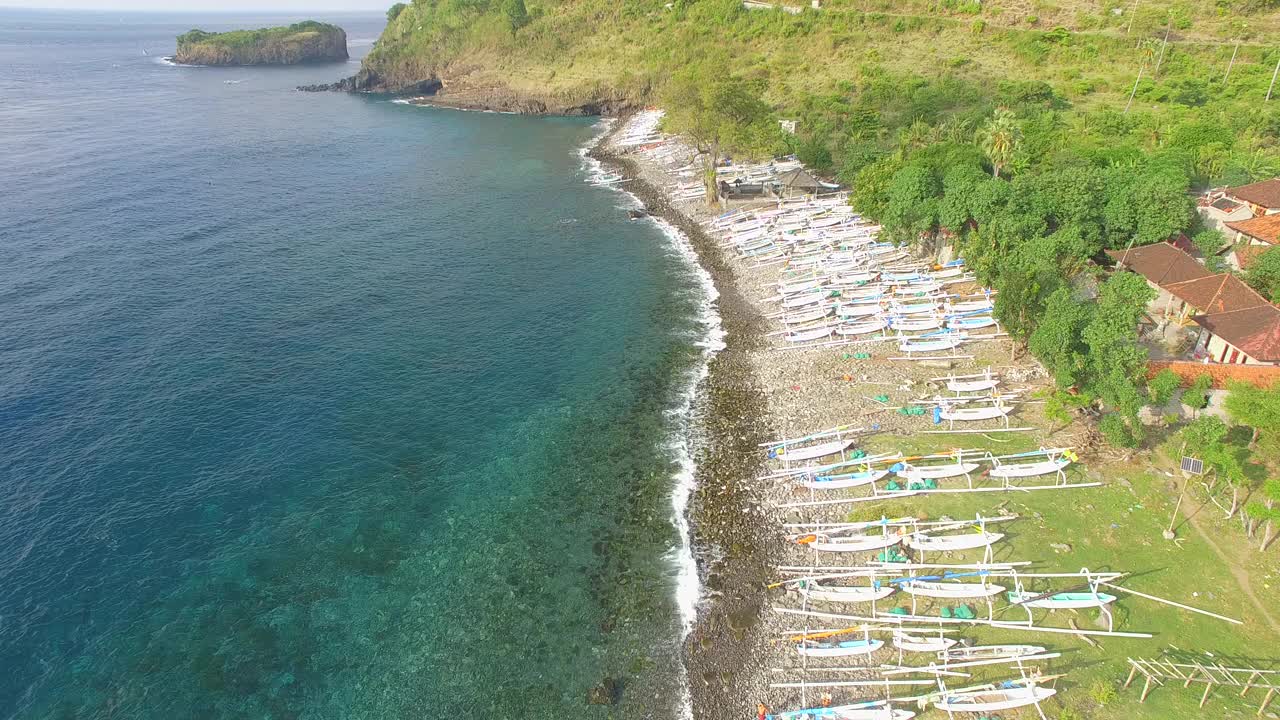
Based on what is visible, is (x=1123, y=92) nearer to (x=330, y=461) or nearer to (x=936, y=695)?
(x=936, y=695)

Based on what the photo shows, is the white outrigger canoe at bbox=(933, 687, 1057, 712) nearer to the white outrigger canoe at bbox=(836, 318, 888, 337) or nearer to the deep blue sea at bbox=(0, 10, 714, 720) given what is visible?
the deep blue sea at bbox=(0, 10, 714, 720)

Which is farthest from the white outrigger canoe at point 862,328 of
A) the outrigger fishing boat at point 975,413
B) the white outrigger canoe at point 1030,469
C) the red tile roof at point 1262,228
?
the red tile roof at point 1262,228

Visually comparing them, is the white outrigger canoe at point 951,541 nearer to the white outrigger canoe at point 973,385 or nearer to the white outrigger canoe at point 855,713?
the white outrigger canoe at point 855,713

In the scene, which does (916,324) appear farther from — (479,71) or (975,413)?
(479,71)

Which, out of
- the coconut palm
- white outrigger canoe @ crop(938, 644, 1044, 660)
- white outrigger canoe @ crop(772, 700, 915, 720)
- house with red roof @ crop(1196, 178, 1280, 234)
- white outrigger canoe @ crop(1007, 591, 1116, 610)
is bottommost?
white outrigger canoe @ crop(772, 700, 915, 720)

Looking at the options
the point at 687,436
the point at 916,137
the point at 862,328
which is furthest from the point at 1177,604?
the point at 916,137

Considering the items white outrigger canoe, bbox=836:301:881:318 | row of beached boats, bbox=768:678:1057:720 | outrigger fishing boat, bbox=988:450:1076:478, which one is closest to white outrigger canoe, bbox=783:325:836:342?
white outrigger canoe, bbox=836:301:881:318
